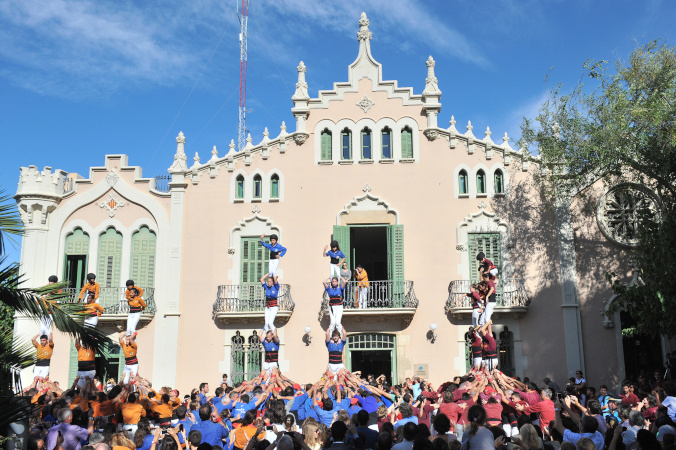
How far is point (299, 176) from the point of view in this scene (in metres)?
26.6

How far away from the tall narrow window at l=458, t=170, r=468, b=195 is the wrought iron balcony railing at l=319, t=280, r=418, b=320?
4.18 m

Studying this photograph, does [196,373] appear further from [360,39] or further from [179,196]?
[360,39]

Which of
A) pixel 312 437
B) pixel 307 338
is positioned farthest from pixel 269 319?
pixel 312 437

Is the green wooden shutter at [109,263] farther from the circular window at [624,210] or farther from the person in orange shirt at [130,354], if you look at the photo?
the circular window at [624,210]

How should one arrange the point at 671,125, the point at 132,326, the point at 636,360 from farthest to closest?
1. the point at 636,360
2. the point at 671,125
3. the point at 132,326

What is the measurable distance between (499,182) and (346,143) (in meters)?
6.21

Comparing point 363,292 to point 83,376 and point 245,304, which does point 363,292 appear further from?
point 83,376

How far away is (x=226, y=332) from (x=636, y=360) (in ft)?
49.3

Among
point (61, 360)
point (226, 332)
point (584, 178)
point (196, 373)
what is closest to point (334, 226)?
point (226, 332)

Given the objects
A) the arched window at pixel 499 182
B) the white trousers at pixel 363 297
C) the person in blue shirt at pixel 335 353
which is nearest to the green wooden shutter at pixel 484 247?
the arched window at pixel 499 182

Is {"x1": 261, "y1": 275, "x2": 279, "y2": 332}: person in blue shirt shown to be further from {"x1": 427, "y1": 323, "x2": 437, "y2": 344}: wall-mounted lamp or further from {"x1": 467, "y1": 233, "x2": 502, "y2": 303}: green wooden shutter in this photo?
{"x1": 467, "y1": 233, "x2": 502, "y2": 303}: green wooden shutter

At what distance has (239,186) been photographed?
27.0 m

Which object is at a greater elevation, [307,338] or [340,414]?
[307,338]

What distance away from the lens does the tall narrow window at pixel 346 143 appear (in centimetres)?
2673
